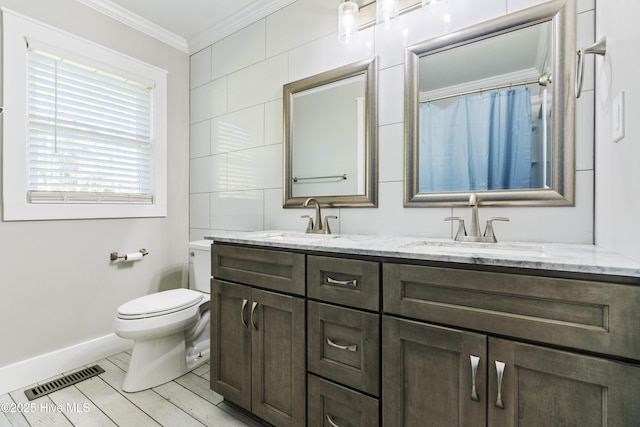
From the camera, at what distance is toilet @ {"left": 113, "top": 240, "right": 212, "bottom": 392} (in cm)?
173

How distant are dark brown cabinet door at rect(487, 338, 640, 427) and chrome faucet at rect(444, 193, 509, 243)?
539 mm

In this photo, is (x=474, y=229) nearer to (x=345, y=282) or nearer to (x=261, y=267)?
(x=345, y=282)

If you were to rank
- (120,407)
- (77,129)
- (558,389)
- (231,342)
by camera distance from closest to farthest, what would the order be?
1. (558,389)
2. (231,342)
3. (120,407)
4. (77,129)

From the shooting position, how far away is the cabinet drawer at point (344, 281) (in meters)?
1.08

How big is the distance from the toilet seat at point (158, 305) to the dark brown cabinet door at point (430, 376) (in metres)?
1.35

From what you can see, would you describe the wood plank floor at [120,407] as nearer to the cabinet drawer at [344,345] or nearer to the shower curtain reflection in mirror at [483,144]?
the cabinet drawer at [344,345]

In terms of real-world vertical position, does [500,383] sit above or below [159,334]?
above

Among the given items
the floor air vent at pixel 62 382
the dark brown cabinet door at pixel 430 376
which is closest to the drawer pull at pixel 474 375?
the dark brown cabinet door at pixel 430 376

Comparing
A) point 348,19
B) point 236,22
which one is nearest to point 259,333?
point 348,19

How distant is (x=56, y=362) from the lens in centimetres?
196

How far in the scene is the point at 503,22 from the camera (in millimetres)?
1331

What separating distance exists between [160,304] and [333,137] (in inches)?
57.2

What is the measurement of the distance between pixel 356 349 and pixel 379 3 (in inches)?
65.6

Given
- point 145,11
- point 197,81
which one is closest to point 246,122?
point 197,81
